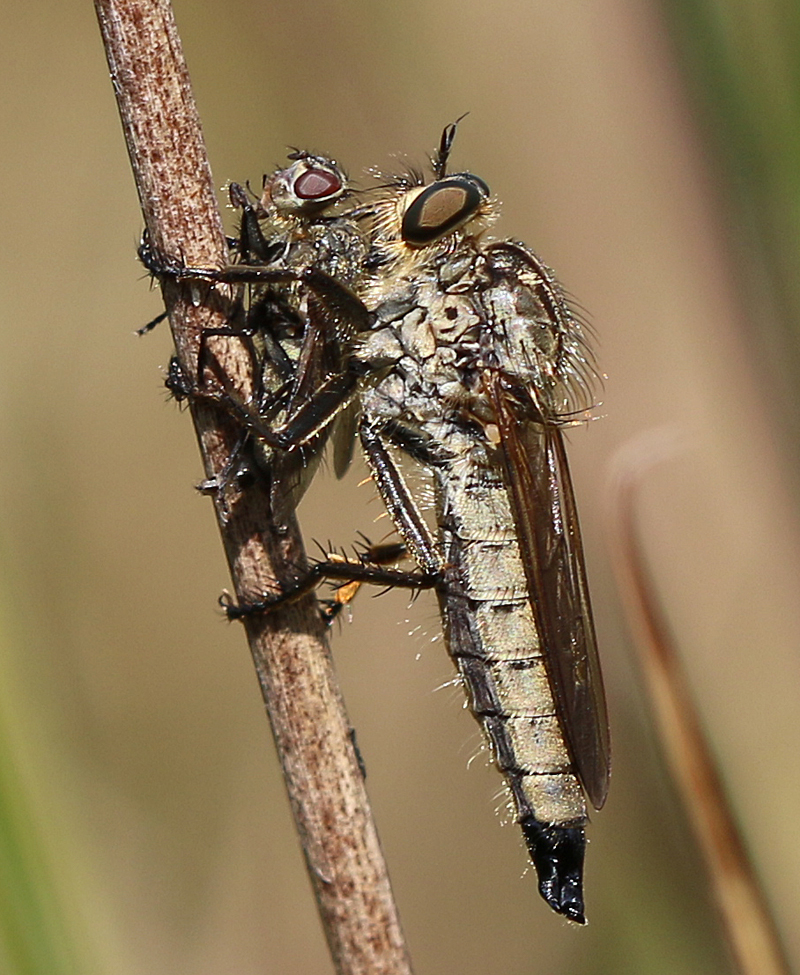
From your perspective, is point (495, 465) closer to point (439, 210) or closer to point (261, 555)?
point (439, 210)

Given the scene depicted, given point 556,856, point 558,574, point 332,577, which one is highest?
point 332,577

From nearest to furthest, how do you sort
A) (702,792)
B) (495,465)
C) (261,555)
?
(702,792)
(261,555)
(495,465)

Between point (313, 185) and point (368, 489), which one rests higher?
point (313, 185)

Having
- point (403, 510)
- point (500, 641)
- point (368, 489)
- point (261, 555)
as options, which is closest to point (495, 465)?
point (403, 510)

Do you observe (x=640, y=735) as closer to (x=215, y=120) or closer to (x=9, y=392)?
(x=9, y=392)

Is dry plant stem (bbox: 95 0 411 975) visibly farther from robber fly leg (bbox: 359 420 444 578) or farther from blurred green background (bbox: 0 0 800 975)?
blurred green background (bbox: 0 0 800 975)

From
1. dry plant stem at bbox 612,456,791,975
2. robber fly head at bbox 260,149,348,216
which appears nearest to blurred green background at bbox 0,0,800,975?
dry plant stem at bbox 612,456,791,975

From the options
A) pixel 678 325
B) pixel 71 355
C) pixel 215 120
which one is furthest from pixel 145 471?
pixel 678 325
